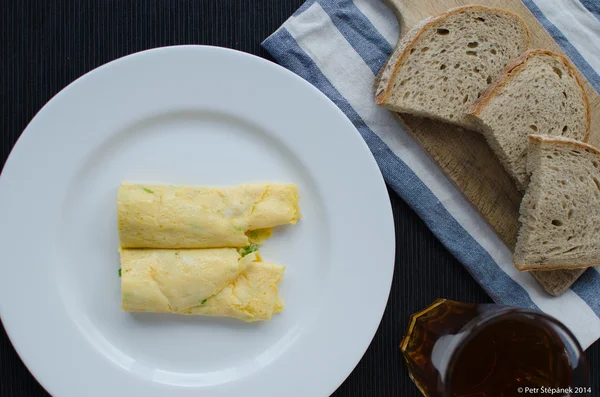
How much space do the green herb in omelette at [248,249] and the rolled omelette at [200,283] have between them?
2cm

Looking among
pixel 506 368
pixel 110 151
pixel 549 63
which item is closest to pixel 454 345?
pixel 506 368

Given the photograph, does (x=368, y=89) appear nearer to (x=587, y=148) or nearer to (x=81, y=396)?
(x=587, y=148)

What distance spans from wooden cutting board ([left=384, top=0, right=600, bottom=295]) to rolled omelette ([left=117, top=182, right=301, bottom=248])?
0.59m

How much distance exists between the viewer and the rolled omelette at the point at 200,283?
6.51ft

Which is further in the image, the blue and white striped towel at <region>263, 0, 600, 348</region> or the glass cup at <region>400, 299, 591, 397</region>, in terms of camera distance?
the blue and white striped towel at <region>263, 0, 600, 348</region>

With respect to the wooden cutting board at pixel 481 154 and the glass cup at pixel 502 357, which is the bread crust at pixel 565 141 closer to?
the wooden cutting board at pixel 481 154

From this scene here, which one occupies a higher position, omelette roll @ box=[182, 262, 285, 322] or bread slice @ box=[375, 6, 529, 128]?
bread slice @ box=[375, 6, 529, 128]

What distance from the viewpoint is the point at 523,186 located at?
221cm

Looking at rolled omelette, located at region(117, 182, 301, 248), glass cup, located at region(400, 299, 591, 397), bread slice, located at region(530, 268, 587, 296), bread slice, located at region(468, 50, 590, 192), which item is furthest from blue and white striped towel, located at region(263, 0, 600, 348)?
rolled omelette, located at region(117, 182, 301, 248)

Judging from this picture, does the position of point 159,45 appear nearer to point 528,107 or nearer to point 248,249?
point 248,249

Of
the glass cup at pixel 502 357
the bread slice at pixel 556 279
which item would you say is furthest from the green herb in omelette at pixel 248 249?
the bread slice at pixel 556 279

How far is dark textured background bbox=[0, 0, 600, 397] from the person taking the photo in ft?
7.24

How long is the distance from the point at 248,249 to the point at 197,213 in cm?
23

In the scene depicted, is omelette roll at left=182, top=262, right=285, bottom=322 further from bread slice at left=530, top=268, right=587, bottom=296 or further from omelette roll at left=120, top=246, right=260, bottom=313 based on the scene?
bread slice at left=530, top=268, right=587, bottom=296
